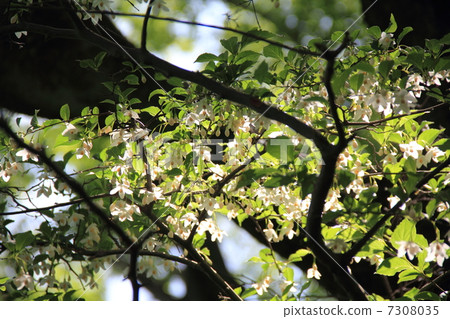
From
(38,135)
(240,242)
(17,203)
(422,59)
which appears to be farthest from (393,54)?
(240,242)

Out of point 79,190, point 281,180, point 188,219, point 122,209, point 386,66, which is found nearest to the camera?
point 79,190

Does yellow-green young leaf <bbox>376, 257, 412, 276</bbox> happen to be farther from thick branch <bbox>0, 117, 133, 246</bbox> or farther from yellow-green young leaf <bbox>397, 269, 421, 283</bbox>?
thick branch <bbox>0, 117, 133, 246</bbox>

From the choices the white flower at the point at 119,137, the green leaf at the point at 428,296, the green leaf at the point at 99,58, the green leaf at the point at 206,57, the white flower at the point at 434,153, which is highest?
the green leaf at the point at 99,58

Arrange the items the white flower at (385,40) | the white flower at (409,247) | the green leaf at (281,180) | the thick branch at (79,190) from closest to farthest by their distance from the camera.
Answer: the thick branch at (79,190) < the green leaf at (281,180) < the white flower at (409,247) < the white flower at (385,40)

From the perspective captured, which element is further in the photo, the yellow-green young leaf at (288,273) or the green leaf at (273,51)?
the yellow-green young leaf at (288,273)

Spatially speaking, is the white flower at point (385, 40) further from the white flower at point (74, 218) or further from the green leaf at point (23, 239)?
the green leaf at point (23, 239)

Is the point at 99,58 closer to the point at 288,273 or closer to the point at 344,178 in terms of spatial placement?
the point at 344,178

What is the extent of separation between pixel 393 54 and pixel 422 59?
4.0 inches

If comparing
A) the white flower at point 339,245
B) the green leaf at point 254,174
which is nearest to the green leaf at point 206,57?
the green leaf at point 254,174

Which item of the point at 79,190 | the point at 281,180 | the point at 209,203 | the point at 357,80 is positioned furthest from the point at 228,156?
the point at 79,190

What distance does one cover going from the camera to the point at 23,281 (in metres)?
1.56

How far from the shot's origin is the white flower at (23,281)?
155 centimetres

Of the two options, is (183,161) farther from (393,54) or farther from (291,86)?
(393,54)

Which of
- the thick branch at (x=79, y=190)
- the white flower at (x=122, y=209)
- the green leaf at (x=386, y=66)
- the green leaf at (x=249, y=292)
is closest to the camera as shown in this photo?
the thick branch at (x=79, y=190)
